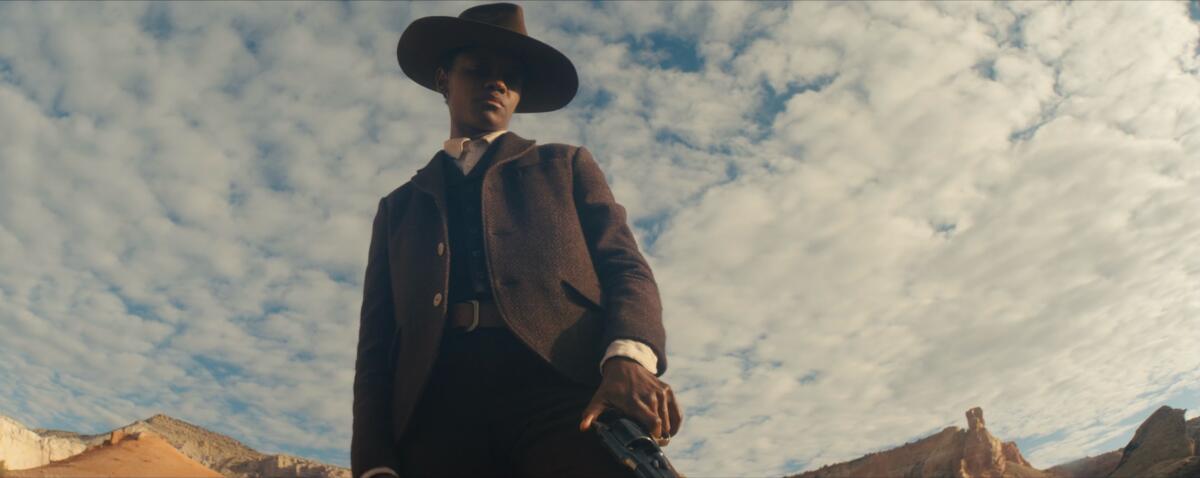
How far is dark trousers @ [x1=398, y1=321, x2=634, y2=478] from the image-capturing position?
271cm

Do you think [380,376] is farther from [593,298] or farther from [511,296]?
[593,298]

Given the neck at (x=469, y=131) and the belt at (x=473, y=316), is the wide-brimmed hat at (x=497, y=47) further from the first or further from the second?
the belt at (x=473, y=316)

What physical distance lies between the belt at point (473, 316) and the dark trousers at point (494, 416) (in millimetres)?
31

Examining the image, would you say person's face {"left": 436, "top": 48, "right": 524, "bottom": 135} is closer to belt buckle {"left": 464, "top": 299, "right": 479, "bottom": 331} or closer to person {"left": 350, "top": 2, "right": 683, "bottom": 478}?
person {"left": 350, "top": 2, "right": 683, "bottom": 478}

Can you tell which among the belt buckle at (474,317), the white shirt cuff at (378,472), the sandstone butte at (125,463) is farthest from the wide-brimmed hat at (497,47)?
the sandstone butte at (125,463)

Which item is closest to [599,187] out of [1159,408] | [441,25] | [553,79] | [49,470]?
[553,79]

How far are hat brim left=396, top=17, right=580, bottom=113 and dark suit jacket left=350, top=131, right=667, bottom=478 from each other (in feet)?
1.74

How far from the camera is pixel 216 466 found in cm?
1812

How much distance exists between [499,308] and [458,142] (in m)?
1.27

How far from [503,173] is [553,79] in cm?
96

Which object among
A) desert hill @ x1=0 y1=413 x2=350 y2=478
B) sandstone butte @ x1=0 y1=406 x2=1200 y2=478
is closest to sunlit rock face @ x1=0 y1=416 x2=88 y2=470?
sandstone butte @ x1=0 y1=406 x2=1200 y2=478

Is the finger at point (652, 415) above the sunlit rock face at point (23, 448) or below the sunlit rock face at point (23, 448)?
below

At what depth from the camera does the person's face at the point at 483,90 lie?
392cm

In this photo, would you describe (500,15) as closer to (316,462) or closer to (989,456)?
(316,462)
